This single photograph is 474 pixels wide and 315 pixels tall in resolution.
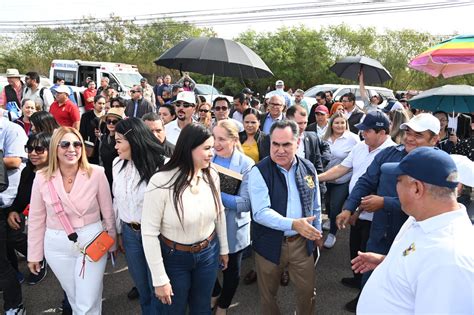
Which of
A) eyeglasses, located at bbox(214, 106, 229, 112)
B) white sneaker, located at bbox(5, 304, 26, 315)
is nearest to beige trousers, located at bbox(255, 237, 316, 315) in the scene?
white sneaker, located at bbox(5, 304, 26, 315)

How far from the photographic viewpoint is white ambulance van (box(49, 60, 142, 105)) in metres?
15.0

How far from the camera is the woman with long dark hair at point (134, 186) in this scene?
282 cm

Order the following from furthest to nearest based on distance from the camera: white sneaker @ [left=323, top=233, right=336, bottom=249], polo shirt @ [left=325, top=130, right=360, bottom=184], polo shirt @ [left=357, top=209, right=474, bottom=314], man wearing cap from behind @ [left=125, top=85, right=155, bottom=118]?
man wearing cap from behind @ [left=125, top=85, right=155, bottom=118]
white sneaker @ [left=323, top=233, right=336, bottom=249]
polo shirt @ [left=325, top=130, right=360, bottom=184]
polo shirt @ [left=357, top=209, right=474, bottom=314]

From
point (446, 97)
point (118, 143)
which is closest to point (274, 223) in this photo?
point (118, 143)

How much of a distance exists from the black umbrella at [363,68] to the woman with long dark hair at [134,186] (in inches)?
224

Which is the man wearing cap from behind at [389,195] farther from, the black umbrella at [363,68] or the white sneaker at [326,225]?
the black umbrella at [363,68]

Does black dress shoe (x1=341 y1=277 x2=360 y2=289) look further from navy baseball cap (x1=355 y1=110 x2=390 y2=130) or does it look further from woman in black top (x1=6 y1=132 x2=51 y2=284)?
woman in black top (x1=6 y1=132 x2=51 y2=284)

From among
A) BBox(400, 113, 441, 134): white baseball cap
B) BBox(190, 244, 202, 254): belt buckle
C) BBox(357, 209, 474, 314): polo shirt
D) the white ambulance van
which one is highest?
the white ambulance van

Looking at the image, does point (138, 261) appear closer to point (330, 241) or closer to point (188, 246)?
point (188, 246)

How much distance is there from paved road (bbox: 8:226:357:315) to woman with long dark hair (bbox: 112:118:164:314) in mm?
948

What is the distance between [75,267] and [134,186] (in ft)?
2.56

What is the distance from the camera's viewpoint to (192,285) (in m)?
2.64

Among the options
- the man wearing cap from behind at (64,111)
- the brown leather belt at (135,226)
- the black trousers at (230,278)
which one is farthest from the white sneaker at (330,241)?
the man wearing cap from behind at (64,111)

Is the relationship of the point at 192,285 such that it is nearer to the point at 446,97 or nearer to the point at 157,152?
the point at 157,152
